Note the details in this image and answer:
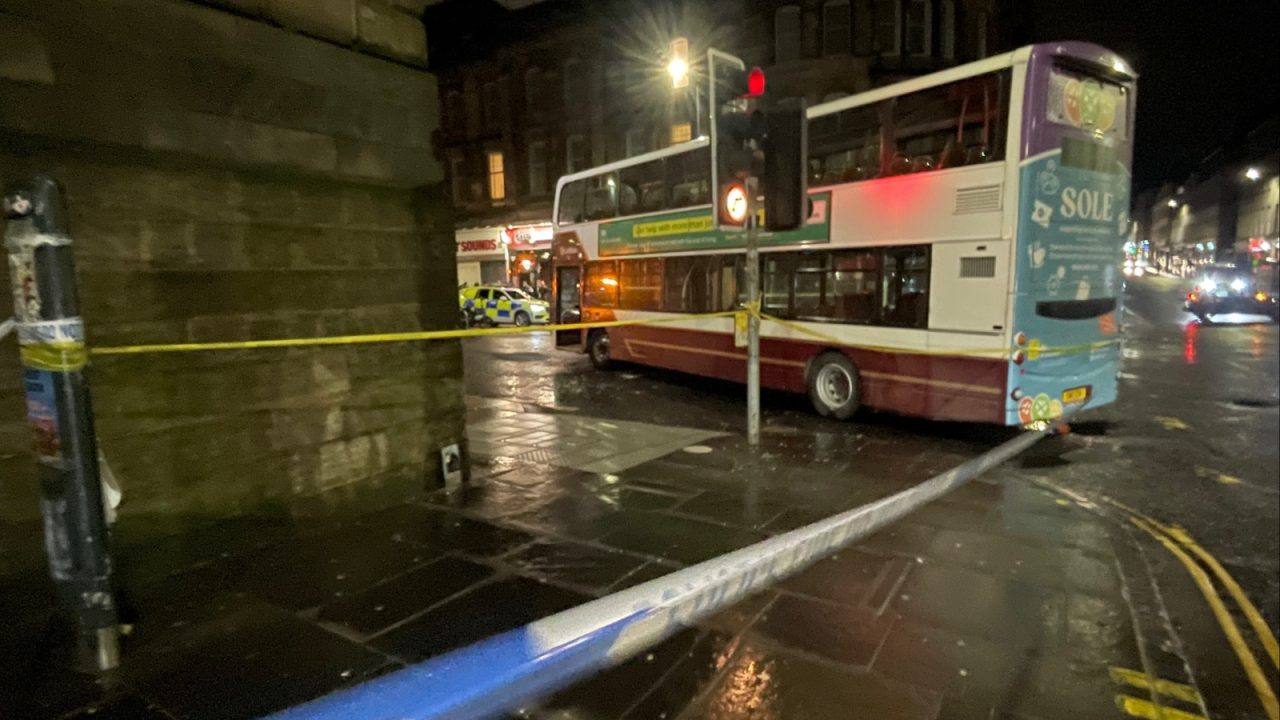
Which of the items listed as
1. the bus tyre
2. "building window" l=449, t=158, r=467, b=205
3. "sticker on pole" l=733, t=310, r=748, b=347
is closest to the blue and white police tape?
"sticker on pole" l=733, t=310, r=748, b=347

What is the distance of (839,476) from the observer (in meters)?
6.85

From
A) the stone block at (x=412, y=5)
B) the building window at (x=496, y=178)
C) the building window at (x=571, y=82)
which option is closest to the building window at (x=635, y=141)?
the building window at (x=571, y=82)

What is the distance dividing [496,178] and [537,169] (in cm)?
297

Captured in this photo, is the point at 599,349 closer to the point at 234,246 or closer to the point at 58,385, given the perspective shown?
the point at 234,246

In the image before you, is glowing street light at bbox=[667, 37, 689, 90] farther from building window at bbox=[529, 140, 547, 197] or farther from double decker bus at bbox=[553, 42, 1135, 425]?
building window at bbox=[529, 140, 547, 197]

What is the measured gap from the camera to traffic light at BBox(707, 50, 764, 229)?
696cm

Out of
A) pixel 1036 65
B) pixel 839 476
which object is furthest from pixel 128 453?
pixel 1036 65

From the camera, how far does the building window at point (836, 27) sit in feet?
80.5

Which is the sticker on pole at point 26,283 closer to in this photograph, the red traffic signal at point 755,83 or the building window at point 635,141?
the red traffic signal at point 755,83

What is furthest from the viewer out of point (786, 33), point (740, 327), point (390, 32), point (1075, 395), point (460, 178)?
point (460, 178)

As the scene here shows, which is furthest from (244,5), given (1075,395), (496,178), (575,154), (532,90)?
(496,178)

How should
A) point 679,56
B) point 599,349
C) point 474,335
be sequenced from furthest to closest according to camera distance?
point 599,349 < point 679,56 < point 474,335

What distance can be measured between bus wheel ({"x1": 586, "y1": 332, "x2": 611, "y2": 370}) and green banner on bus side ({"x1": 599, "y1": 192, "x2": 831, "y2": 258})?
1.88 metres

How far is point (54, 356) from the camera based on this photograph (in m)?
2.88
